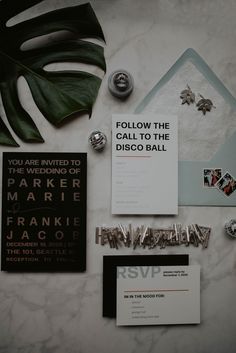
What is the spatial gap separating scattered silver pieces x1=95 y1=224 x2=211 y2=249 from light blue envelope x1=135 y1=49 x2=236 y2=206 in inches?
5.4

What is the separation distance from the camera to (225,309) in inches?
66.7

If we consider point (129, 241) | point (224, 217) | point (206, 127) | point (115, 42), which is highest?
point (115, 42)

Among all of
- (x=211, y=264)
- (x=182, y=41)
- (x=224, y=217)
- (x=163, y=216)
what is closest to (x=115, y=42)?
(x=182, y=41)

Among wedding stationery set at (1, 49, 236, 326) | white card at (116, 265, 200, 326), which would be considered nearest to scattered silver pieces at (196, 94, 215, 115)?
wedding stationery set at (1, 49, 236, 326)

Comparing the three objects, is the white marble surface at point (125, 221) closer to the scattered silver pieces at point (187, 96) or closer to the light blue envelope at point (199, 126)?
the light blue envelope at point (199, 126)

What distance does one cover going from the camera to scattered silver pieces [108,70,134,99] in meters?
1.64

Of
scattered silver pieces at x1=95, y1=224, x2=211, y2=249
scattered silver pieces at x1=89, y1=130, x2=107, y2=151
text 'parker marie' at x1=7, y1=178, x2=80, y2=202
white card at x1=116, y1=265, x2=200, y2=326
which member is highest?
scattered silver pieces at x1=89, y1=130, x2=107, y2=151

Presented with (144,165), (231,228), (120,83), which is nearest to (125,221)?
(144,165)

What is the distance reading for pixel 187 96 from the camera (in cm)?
171

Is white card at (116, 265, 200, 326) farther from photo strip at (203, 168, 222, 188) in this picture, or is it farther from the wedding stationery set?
photo strip at (203, 168, 222, 188)

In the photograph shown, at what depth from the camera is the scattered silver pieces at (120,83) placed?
1638mm

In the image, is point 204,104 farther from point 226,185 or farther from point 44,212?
point 44,212

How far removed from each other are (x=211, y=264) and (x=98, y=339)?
658 millimetres

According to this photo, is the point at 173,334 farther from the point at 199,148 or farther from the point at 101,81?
the point at 101,81
